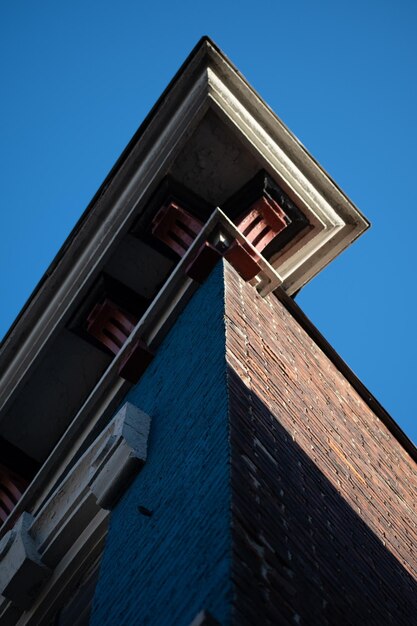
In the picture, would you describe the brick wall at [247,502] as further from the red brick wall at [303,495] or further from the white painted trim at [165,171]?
the white painted trim at [165,171]

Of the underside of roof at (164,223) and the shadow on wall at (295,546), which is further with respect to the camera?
the underside of roof at (164,223)

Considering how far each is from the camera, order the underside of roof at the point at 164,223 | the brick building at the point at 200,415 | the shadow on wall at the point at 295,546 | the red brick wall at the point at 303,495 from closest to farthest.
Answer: the shadow on wall at the point at 295,546, the red brick wall at the point at 303,495, the brick building at the point at 200,415, the underside of roof at the point at 164,223

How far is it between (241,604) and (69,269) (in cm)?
506

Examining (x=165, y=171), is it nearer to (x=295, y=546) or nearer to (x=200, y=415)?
(x=200, y=415)

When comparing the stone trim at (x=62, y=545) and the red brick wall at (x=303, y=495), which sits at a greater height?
the red brick wall at (x=303, y=495)

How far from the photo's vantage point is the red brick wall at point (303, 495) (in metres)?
3.03

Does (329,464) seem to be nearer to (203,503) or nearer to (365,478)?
(365,478)

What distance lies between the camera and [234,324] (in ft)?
15.7

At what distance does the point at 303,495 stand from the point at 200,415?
0.59 metres

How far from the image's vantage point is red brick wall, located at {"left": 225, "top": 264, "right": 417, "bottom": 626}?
3.03 meters

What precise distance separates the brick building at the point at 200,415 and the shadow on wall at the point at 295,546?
1 centimetres

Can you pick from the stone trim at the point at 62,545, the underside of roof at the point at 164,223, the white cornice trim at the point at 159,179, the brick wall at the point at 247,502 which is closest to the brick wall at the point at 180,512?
the brick wall at the point at 247,502

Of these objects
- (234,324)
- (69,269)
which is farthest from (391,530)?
(69,269)

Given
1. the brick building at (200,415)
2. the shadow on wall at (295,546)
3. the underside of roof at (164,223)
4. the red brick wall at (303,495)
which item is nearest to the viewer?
the shadow on wall at (295,546)
